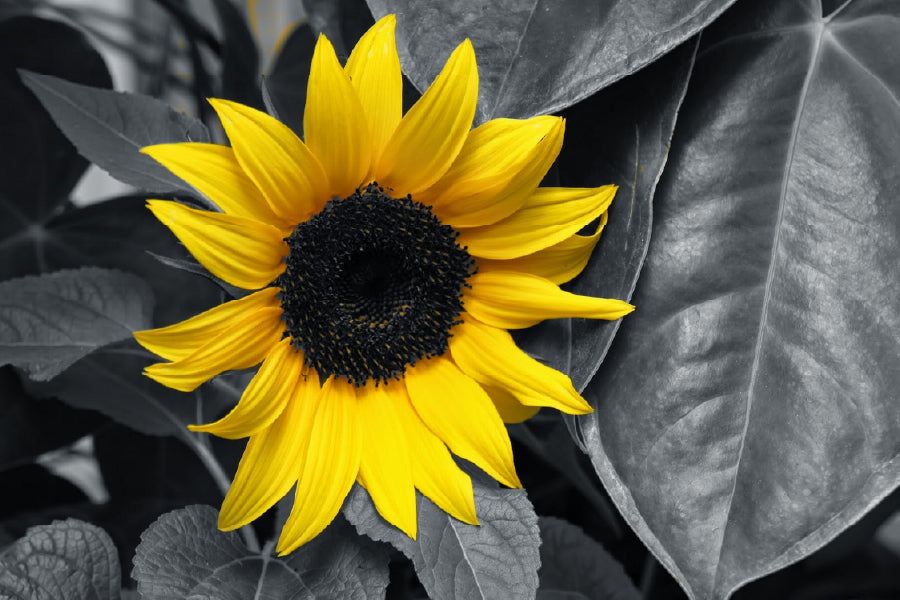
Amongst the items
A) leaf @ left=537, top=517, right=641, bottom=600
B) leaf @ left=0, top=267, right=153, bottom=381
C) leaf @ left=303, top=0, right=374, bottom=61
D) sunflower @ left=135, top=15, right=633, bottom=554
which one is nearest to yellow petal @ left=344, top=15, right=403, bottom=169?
sunflower @ left=135, top=15, right=633, bottom=554

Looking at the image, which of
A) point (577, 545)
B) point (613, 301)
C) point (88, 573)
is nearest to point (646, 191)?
point (613, 301)

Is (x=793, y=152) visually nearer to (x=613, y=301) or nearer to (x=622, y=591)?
(x=613, y=301)

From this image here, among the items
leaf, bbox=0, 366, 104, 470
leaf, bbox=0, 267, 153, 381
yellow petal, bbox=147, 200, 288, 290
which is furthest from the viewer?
leaf, bbox=0, 366, 104, 470

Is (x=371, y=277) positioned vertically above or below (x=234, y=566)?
above

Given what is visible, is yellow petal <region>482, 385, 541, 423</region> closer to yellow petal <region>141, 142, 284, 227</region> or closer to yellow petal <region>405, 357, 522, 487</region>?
yellow petal <region>405, 357, 522, 487</region>

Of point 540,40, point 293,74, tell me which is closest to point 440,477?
point 540,40

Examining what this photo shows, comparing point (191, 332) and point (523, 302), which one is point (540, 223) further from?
point (191, 332)
